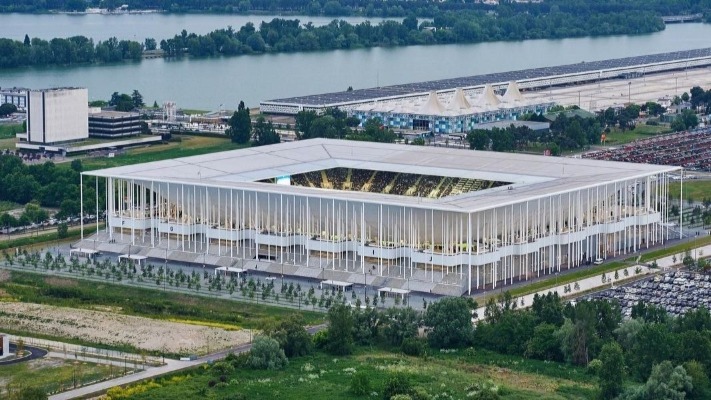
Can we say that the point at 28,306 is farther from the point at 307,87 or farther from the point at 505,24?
the point at 505,24

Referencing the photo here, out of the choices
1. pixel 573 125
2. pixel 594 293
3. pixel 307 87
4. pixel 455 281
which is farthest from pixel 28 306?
pixel 307 87

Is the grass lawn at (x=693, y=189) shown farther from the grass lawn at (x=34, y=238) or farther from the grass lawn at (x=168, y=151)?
the grass lawn at (x=34, y=238)

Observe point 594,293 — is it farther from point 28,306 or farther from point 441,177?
point 28,306

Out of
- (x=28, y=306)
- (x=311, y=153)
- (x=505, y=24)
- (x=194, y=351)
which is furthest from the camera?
(x=505, y=24)

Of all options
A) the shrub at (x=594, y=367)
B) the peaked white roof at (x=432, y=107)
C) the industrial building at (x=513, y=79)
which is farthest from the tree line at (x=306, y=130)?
the shrub at (x=594, y=367)

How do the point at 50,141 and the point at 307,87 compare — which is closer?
the point at 50,141

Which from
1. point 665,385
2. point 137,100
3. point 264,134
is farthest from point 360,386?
point 137,100

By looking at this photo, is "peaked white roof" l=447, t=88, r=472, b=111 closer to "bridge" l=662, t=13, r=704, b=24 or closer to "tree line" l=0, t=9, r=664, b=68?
"tree line" l=0, t=9, r=664, b=68

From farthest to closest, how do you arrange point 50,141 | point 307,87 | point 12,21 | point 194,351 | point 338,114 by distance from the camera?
point 12,21
point 307,87
point 338,114
point 50,141
point 194,351
